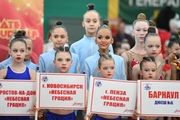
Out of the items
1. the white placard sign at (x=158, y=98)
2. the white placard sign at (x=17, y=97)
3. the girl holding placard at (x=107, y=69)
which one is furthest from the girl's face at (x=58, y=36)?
the white placard sign at (x=158, y=98)

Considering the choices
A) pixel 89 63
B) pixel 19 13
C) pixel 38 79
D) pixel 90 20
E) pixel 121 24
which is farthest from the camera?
pixel 121 24

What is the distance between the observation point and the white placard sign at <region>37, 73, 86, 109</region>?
6281 millimetres

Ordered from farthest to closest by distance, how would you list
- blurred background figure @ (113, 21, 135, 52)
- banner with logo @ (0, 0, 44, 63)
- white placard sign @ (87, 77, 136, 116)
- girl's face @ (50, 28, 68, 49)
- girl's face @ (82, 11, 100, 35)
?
blurred background figure @ (113, 21, 135, 52) → banner with logo @ (0, 0, 44, 63) → girl's face @ (82, 11, 100, 35) → girl's face @ (50, 28, 68, 49) → white placard sign @ (87, 77, 136, 116)

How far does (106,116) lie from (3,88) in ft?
4.37

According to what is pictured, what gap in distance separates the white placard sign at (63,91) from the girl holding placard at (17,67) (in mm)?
402

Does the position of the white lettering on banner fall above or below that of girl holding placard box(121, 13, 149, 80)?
above

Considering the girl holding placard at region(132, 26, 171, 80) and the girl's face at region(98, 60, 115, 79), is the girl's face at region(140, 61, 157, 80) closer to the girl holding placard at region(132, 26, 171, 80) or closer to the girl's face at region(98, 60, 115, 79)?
the girl holding placard at region(132, 26, 171, 80)

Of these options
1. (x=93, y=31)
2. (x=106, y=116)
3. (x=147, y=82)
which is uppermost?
(x=93, y=31)

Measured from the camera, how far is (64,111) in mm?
6562

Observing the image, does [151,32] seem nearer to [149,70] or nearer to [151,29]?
[151,29]

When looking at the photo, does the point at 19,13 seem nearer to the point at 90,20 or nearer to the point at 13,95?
the point at 90,20

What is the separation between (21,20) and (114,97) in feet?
8.10

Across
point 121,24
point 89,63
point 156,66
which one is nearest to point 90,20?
point 89,63

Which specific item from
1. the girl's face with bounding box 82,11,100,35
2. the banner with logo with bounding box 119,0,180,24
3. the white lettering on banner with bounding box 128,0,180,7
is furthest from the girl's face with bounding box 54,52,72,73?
the white lettering on banner with bounding box 128,0,180,7
